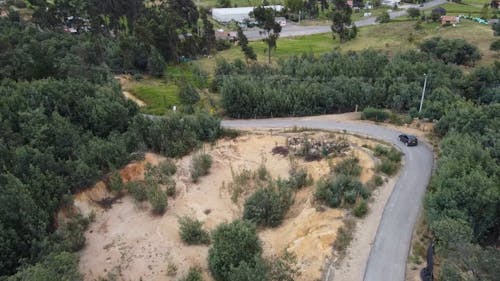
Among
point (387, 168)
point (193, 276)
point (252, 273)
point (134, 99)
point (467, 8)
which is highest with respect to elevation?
point (467, 8)

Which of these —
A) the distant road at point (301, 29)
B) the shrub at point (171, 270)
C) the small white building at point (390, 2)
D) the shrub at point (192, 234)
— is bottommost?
the shrub at point (171, 270)

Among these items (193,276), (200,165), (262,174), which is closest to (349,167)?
(262,174)

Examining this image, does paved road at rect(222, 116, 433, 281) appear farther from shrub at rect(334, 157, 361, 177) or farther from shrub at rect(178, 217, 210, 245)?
shrub at rect(178, 217, 210, 245)

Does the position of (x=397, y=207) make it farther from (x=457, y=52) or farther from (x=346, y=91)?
(x=457, y=52)

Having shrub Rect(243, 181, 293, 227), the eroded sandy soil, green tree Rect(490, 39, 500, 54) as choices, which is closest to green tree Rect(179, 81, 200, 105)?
the eroded sandy soil

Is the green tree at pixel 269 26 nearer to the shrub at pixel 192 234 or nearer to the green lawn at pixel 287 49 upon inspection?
the green lawn at pixel 287 49

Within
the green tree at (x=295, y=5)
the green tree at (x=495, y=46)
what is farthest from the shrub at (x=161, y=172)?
the green tree at (x=295, y=5)
